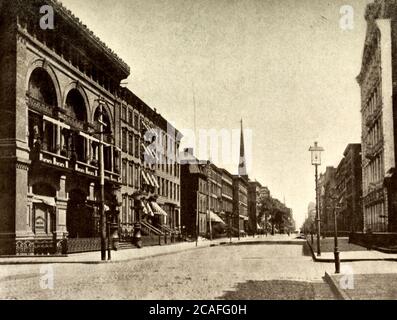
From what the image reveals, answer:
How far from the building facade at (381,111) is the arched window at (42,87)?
20321mm

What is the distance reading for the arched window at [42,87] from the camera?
3409 centimetres

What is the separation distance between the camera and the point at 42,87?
116 ft

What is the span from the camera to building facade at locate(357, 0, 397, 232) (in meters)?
44.3

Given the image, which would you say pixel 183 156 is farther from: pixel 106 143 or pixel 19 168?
pixel 19 168

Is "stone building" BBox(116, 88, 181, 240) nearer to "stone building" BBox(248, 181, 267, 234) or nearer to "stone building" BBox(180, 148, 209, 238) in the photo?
"stone building" BBox(180, 148, 209, 238)

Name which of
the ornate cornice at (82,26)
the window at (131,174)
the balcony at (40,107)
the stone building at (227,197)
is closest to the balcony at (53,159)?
the balcony at (40,107)

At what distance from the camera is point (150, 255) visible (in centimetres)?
3253

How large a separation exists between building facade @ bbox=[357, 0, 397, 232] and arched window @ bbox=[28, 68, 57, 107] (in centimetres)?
2032

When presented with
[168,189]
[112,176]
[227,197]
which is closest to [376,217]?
[168,189]

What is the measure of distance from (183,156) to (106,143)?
35.1 metres

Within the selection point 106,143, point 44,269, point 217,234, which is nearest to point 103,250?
point 44,269

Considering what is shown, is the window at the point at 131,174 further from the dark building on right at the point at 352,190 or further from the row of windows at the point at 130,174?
the dark building on right at the point at 352,190

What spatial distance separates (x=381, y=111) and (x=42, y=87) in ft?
88.8

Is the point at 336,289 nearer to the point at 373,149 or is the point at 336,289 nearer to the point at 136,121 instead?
the point at 136,121
